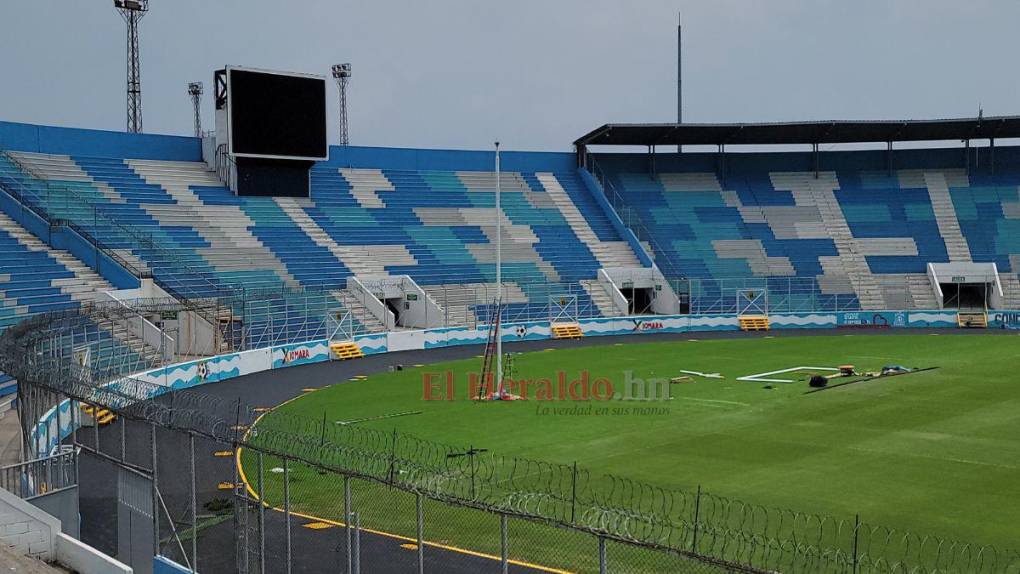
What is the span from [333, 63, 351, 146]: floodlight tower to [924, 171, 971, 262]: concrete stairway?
42.1 meters

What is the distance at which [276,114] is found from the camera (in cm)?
5209

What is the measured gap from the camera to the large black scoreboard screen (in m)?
50.7

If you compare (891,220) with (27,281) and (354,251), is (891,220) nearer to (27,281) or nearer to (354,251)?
(354,251)

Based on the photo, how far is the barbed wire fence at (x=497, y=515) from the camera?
45.5 ft

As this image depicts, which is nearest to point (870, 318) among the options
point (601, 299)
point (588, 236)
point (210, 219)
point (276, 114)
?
point (601, 299)

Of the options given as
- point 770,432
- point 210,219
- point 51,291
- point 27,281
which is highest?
point 210,219

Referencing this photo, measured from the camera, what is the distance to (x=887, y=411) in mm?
27953

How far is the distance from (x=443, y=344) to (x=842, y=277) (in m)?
26.6

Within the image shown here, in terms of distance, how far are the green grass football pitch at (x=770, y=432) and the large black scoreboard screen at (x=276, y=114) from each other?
17.6 m

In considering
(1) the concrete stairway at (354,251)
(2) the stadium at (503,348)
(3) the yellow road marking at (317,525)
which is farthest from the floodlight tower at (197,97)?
(3) the yellow road marking at (317,525)

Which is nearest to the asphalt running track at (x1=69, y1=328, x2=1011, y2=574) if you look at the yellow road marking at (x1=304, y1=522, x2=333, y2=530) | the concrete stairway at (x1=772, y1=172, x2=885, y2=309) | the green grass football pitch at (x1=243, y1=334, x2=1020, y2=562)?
the yellow road marking at (x1=304, y1=522, x2=333, y2=530)

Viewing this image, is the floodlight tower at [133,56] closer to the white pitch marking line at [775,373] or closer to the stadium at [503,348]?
the stadium at [503,348]

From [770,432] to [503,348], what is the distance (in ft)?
78.2

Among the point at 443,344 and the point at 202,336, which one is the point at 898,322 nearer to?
the point at 443,344
